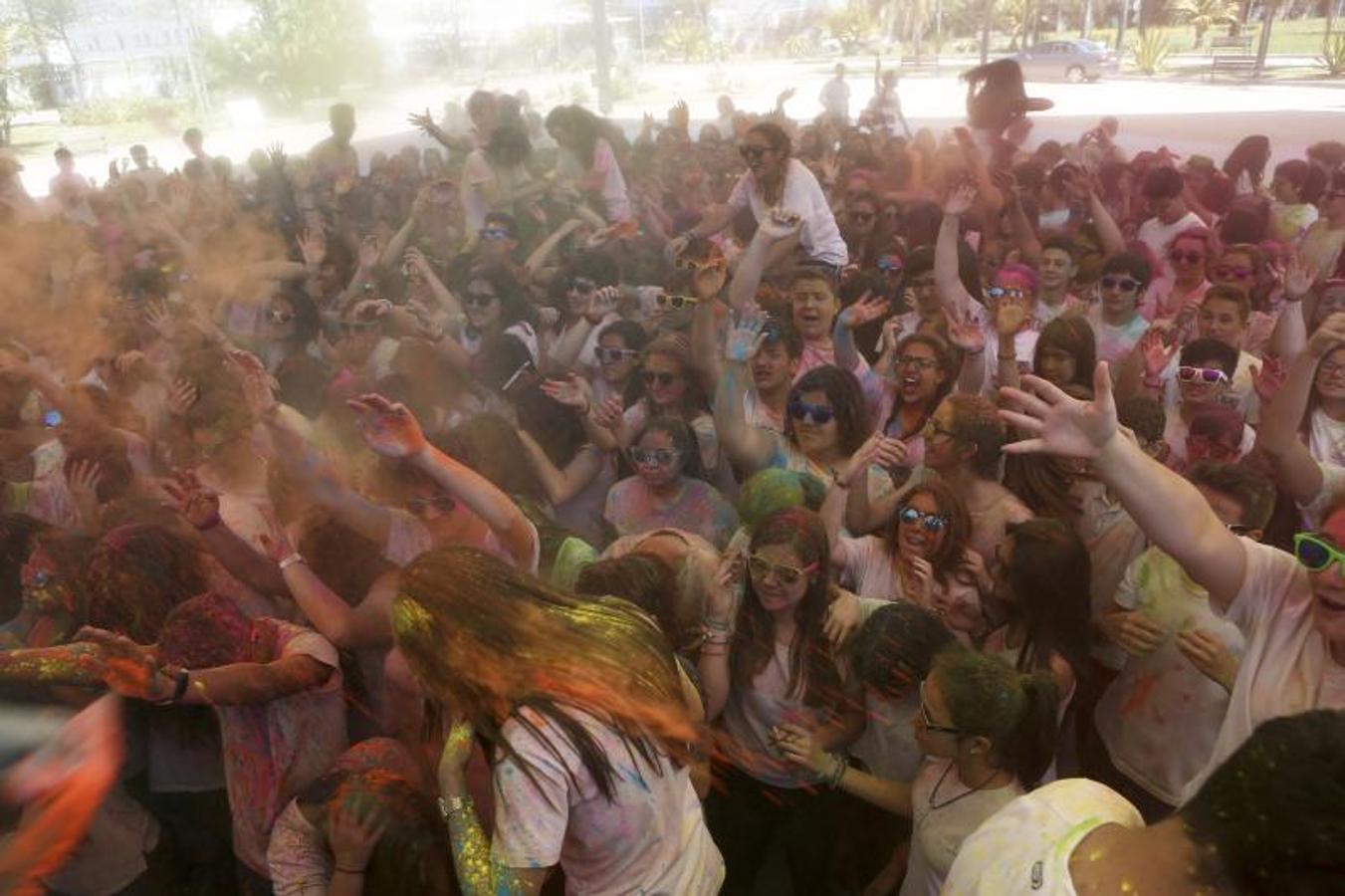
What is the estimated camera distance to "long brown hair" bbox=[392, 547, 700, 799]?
1458mm

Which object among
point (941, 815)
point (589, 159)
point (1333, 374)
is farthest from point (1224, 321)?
point (589, 159)

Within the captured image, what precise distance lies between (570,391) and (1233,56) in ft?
52.7

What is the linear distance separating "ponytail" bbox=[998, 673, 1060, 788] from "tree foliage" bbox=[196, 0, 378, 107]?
325 inches

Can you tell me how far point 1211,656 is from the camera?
1.88 meters

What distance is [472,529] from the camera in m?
2.44

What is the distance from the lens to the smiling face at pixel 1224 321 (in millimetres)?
3521

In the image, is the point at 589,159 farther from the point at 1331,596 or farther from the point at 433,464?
the point at 1331,596

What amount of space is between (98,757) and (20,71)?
7021 millimetres

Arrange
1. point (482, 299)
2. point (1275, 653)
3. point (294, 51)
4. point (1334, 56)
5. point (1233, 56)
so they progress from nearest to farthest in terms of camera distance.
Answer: point (1275, 653)
point (482, 299)
point (294, 51)
point (1334, 56)
point (1233, 56)

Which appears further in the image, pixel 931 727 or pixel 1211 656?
pixel 1211 656

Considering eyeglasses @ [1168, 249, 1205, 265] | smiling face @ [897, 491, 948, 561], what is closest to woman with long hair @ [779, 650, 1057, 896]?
smiling face @ [897, 491, 948, 561]

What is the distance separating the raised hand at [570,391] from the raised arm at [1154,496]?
1.72 metres

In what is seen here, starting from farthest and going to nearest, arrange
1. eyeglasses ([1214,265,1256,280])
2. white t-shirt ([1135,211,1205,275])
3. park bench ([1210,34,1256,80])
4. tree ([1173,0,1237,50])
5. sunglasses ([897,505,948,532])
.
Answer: tree ([1173,0,1237,50]), park bench ([1210,34,1256,80]), white t-shirt ([1135,211,1205,275]), eyeglasses ([1214,265,1256,280]), sunglasses ([897,505,948,532])

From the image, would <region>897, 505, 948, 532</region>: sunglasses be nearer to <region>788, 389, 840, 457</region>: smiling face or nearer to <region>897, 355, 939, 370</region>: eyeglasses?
<region>788, 389, 840, 457</region>: smiling face
